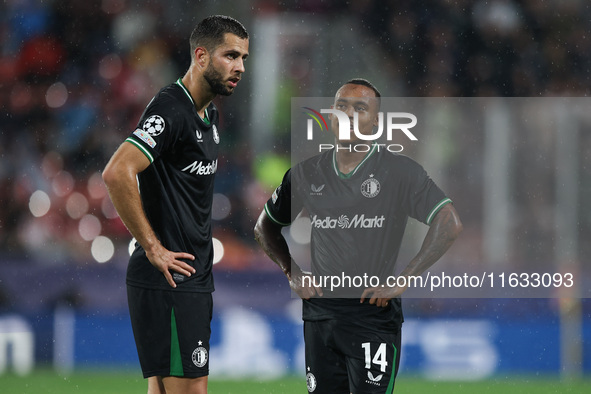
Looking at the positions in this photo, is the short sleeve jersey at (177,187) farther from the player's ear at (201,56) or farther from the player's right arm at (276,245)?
the player's right arm at (276,245)

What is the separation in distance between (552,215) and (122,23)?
5.26 metres

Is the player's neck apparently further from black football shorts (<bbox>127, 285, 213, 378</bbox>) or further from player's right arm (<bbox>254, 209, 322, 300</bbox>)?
black football shorts (<bbox>127, 285, 213, 378</bbox>)

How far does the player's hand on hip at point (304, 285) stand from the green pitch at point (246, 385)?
119 inches

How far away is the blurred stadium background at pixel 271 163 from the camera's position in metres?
7.12

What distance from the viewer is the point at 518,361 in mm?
7016

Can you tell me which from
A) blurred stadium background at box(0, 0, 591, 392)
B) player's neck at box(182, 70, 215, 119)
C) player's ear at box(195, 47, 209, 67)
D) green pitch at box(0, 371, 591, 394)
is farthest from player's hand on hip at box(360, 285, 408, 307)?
green pitch at box(0, 371, 591, 394)

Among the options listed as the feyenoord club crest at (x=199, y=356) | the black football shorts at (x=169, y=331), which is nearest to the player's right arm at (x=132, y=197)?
the black football shorts at (x=169, y=331)

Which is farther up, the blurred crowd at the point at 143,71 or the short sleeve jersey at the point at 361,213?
the blurred crowd at the point at 143,71

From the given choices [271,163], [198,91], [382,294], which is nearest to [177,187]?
[198,91]

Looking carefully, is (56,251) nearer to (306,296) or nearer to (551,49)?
(306,296)

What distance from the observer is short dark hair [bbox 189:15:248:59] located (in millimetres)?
3754

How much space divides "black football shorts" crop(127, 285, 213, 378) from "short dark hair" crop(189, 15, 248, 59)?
3.47 feet

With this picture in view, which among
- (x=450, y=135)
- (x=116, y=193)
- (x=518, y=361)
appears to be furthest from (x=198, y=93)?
(x=518, y=361)

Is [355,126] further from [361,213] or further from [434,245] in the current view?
[434,245]
